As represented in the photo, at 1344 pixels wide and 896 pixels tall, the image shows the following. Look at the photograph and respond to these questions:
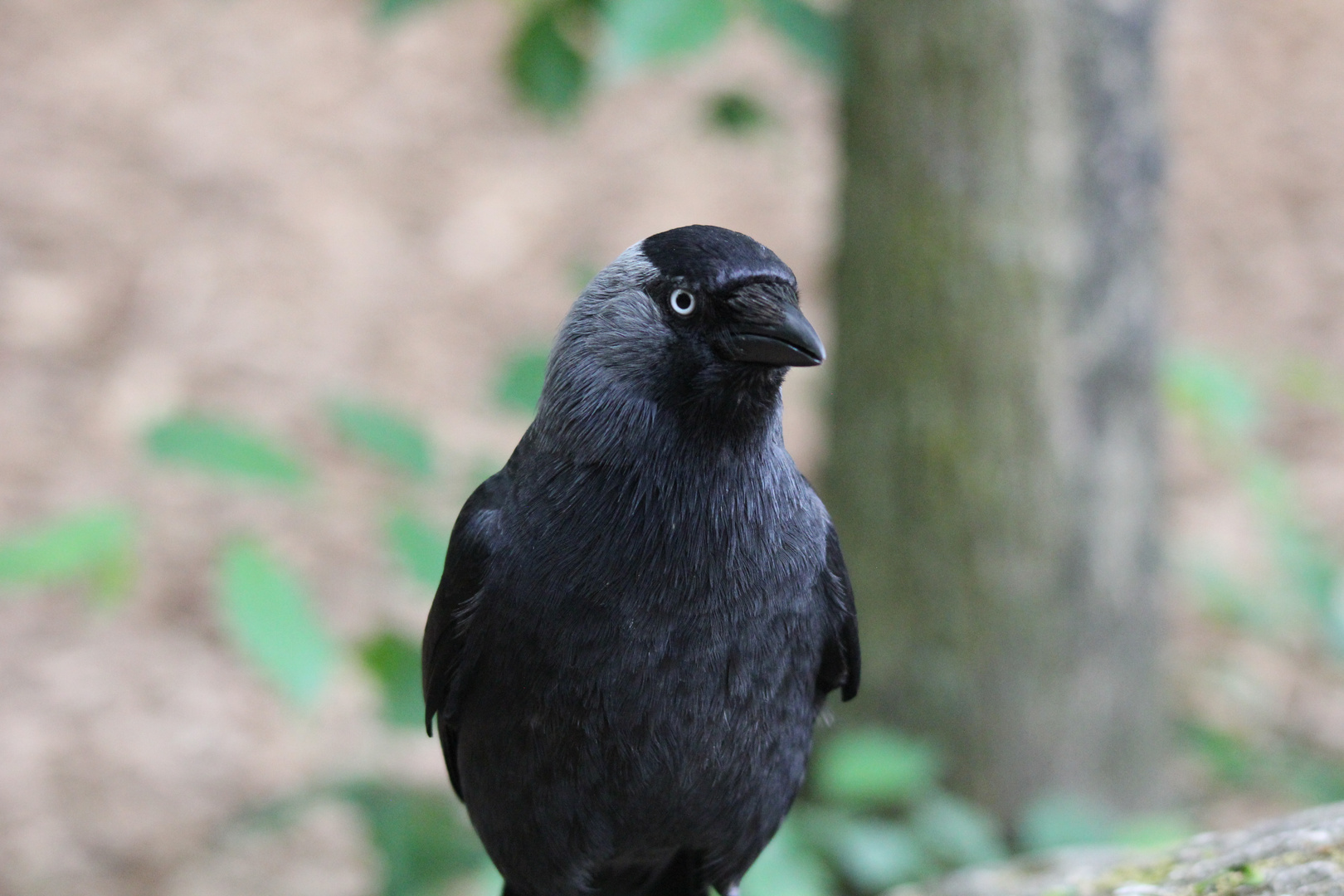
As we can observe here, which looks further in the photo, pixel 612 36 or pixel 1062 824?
pixel 1062 824

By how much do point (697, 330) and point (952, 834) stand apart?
2572 millimetres

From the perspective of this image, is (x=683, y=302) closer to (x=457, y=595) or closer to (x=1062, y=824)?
(x=457, y=595)

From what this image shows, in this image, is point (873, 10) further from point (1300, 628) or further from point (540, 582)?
point (1300, 628)

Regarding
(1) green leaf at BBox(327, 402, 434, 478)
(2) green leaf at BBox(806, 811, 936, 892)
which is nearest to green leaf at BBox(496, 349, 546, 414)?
(1) green leaf at BBox(327, 402, 434, 478)

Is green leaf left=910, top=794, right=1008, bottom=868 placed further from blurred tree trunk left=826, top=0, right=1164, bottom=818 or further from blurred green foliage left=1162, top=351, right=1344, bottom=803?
blurred green foliage left=1162, top=351, right=1344, bottom=803

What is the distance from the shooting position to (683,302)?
2721mm

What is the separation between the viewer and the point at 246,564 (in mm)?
3801

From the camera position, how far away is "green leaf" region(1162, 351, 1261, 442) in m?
5.20

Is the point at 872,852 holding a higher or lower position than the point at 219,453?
lower

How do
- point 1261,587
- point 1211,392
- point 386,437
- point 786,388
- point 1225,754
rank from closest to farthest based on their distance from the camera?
point 386,437 < point 1211,392 < point 1225,754 < point 1261,587 < point 786,388

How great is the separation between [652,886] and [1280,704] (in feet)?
17.4

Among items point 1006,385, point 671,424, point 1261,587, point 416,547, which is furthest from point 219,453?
point 1261,587

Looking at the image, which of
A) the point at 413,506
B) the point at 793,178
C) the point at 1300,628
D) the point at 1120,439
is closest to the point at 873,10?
the point at 1120,439

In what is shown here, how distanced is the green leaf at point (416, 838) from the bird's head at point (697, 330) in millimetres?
1891
